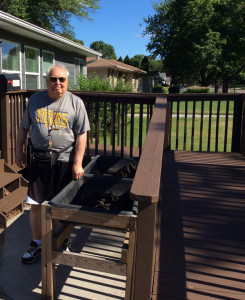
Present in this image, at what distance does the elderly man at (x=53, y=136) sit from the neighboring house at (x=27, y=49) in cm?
428

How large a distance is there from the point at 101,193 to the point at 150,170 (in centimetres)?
110

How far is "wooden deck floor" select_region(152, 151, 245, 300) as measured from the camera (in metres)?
2.22

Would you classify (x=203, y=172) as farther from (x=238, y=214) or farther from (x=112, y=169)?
(x=112, y=169)

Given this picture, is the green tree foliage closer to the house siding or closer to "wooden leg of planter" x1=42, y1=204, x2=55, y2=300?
the house siding

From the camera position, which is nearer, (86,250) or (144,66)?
(86,250)

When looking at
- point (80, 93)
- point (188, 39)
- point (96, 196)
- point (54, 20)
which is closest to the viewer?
point (96, 196)

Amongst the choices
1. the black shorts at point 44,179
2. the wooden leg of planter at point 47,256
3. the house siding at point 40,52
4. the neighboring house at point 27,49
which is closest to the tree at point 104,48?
the house siding at point 40,52

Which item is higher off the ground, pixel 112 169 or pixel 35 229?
pixel 112 169

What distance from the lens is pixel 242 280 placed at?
2266mm

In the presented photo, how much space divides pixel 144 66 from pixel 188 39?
2602 centimetres

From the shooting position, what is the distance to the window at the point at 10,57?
7.45 meters

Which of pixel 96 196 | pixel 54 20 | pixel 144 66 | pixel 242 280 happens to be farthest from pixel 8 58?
pixel 144 66

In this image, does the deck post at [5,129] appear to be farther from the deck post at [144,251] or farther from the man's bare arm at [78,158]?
the deck post at [144,251]

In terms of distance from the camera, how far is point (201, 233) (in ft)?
9.32
